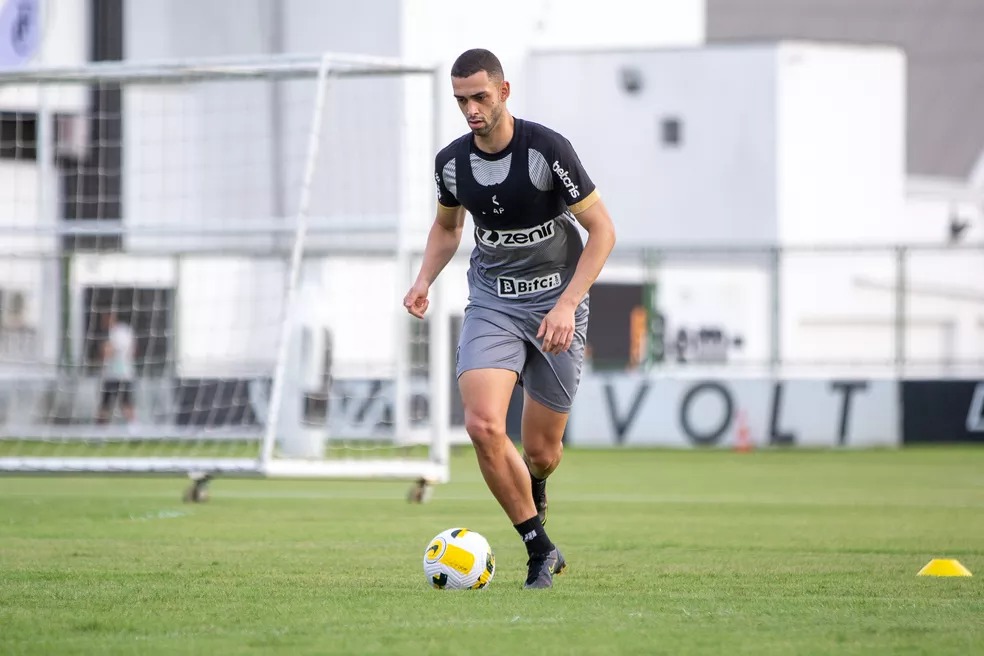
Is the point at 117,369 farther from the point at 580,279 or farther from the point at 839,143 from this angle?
the point at 839,143

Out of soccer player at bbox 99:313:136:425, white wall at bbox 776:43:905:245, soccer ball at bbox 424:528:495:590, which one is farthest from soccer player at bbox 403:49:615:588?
white wall at bbox 776:43:905:245

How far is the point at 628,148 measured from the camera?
120 feet

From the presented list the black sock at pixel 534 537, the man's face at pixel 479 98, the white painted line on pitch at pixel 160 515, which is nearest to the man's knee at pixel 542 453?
the black sock at pixel 534 537

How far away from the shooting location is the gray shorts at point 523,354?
24.0 feet

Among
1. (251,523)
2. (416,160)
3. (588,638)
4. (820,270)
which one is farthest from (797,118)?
(588,638)

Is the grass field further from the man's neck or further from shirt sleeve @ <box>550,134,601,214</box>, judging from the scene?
the man's neck

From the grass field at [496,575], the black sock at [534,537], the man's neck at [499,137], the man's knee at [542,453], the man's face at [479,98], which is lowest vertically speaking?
the grass field at [496,575]

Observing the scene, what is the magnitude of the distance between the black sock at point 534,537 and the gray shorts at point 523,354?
1.91ft

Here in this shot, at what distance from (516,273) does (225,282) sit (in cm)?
1456

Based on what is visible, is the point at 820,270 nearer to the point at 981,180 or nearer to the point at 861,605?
the point at 981,180

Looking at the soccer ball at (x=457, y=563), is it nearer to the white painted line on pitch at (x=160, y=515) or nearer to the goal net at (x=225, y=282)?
the white painted line on pitch at (x=160, y=515)

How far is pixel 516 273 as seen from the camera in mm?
7520

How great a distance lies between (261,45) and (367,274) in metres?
11.6

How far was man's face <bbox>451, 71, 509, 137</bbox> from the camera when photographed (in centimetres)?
701
